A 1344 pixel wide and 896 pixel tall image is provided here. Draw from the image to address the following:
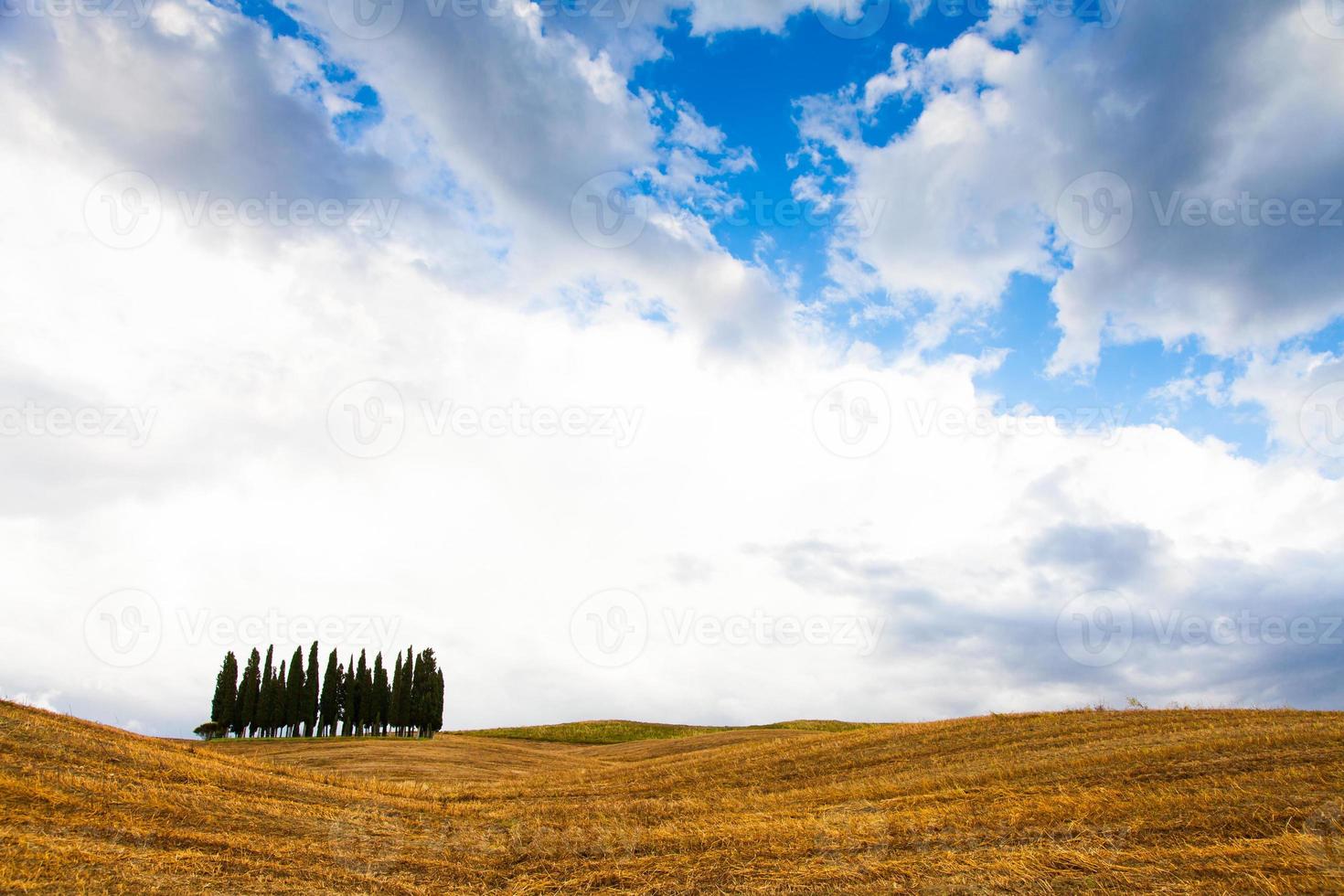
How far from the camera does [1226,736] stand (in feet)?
71.6

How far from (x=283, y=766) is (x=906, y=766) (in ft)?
67.1

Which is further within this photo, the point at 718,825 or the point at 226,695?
the point at 226,695

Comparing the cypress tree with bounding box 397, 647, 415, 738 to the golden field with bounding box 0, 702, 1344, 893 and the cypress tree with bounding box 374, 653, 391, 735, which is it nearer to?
the cypress tree with bounding box 374, 653, 391, 735

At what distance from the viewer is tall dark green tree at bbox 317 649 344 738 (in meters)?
92.6

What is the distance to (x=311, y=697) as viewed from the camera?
300 feet

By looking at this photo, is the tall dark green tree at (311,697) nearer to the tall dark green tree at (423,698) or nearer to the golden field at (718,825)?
the tall dark green tree at (423,698)

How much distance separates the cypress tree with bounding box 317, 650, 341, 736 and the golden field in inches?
3011

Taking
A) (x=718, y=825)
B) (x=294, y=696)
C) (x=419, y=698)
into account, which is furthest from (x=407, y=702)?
(x=718, y=825)

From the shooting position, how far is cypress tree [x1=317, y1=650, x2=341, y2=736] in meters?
92.6

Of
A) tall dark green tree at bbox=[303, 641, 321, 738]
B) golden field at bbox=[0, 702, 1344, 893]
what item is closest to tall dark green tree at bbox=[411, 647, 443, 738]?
tall dark green tree at bbox=[303, 641, 321, 738]

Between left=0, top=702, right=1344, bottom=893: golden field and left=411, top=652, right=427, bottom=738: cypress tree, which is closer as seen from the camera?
left=0, top=702, right=1344, bottom=893: golden field

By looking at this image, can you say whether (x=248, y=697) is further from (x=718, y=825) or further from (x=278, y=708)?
(x=718, y=825)

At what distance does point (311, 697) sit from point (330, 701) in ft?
7.85

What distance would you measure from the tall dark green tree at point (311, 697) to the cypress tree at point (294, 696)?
0.43m
